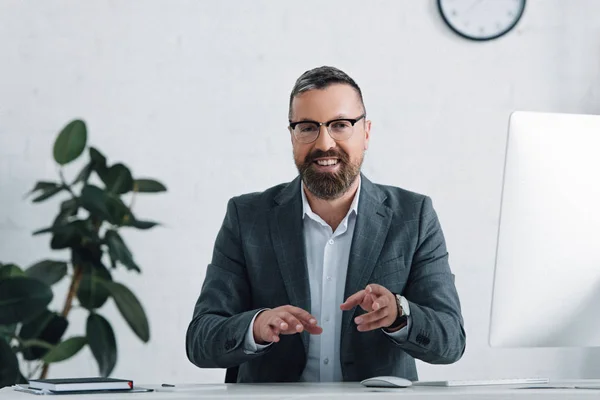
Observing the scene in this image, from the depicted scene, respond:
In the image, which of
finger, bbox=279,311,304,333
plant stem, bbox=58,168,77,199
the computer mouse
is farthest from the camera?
plant stem, bbox=58,168,77,199

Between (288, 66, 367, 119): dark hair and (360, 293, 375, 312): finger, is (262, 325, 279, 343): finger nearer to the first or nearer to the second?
(360, 293, 375, 312): finger

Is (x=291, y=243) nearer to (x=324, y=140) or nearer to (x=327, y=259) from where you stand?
(x=327, y=259)

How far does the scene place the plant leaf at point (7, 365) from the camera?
245 centimetres

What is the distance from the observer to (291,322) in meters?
1.51

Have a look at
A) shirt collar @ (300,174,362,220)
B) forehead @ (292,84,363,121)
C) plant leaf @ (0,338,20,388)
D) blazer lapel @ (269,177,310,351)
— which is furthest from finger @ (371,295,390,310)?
plant leaf @ (0,338,20,388)

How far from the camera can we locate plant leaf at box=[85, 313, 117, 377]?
8.45 feet

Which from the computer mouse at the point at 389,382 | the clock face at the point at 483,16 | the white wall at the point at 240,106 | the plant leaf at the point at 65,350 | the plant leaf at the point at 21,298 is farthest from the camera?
the clock face at the point at 483,16

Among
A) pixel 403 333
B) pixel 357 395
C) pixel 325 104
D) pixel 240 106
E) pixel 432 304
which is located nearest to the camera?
pixel 357 395

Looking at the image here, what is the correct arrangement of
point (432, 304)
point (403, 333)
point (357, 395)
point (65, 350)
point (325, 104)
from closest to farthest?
point (357, 395), point (403, 333), point (432, 304), point (325, 104), point (65, 350)

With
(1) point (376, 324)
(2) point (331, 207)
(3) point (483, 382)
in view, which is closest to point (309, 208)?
(2) point (331, 207)

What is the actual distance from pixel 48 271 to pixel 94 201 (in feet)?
1.04

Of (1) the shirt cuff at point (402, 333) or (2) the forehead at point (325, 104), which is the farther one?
Result: (2) the forehead at point (325, 104)

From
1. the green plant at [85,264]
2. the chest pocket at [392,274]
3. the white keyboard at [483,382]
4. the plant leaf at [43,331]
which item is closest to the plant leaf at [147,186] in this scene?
the green plant at [85,264]

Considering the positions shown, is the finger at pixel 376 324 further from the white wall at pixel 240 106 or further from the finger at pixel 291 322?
the white wall at pixel 240 106
